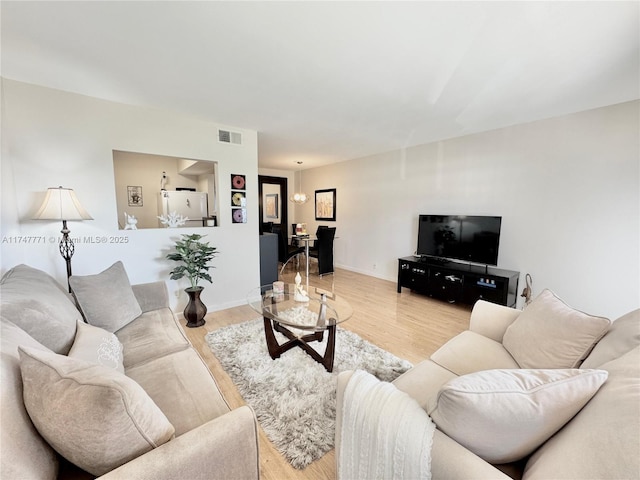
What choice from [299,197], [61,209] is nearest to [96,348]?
[61,209]

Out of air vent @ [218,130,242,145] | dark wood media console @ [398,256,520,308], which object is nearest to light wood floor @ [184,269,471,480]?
dark wood media console @ [398,256,520,308]

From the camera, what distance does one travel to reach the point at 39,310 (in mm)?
1250

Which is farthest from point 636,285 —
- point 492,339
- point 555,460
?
point 555,460

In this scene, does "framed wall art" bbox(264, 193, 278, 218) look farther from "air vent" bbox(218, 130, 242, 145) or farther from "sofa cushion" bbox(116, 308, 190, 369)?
"sofa cushion" bbox(116, 308, 190, 369)

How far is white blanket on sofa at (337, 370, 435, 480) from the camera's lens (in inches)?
33.2

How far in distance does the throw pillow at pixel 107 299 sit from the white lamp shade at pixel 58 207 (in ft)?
2.12

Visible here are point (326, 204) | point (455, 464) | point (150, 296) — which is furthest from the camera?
point (326, 204)

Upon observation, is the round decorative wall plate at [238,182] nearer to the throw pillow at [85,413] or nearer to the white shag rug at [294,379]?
the white shag rug at [294,379]

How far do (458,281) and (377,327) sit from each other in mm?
1394

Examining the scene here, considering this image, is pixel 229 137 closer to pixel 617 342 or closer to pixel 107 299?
pixel 107 299

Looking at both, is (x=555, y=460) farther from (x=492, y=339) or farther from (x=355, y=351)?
(x=355, y=351)

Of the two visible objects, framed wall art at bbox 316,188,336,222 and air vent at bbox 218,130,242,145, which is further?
framed wall art at bbox 316,188,336,222

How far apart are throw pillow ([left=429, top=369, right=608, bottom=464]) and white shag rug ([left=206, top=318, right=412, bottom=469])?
37.8 inches

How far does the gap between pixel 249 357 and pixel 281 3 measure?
253 cm
